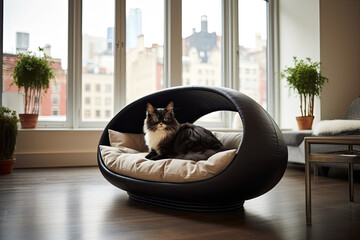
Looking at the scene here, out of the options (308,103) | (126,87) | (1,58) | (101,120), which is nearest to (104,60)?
(126,87)

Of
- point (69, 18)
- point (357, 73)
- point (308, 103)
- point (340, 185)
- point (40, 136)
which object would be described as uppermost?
point (69, 18)

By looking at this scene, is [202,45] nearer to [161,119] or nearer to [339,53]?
[339,53]

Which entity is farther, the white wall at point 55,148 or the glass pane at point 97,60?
the glass pane at point 97,60

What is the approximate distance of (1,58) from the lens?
4.05 m

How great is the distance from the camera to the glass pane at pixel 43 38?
13.6ft

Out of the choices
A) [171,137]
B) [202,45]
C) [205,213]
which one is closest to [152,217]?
[205,213]

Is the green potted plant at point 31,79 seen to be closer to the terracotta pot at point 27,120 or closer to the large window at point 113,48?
the terracotta pot at point 27,120

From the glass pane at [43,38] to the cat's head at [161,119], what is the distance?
242 centimetres

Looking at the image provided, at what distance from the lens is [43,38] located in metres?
4.32

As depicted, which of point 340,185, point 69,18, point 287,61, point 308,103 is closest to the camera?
point 340,185

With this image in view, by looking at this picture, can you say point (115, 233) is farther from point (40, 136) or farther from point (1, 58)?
point (1, 58)

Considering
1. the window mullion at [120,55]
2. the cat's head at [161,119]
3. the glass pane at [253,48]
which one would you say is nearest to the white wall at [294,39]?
the glass pane at [253,48]

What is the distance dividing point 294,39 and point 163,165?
4.13m

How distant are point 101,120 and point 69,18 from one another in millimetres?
1469
